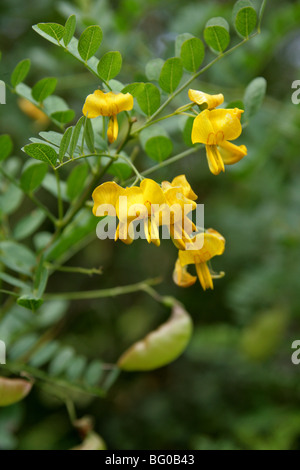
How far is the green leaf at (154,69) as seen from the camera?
22.2 inches

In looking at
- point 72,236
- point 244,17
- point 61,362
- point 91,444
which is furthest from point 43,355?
point 244,17

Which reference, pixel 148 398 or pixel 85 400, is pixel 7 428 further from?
pixel 148 398

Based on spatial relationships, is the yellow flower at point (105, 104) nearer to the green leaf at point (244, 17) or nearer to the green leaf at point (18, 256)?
the green leaf at point (244, 17)

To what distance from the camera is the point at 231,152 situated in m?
0.48

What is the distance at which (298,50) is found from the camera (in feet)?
5.20

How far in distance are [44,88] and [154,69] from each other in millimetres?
135

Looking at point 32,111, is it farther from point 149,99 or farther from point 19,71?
point 149,99

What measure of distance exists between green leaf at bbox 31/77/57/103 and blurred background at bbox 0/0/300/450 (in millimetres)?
314

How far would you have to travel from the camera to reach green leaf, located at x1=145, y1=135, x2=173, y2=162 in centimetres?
59

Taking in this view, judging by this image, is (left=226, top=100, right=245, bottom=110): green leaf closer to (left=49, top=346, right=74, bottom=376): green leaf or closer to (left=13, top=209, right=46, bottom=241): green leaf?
(left=13, top=209, right=46, bottom=241): green leaf

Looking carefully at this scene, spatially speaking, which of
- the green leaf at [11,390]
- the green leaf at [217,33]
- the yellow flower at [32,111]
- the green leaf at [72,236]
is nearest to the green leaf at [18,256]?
the green leaf at [72,236]

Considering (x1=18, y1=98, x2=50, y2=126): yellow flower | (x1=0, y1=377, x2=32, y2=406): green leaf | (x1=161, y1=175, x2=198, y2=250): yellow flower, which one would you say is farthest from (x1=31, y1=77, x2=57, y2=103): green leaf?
(x1=18, y1=98, x2=50, y2=126): yellow flower

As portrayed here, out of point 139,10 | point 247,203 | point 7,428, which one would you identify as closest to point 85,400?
point 7,428
